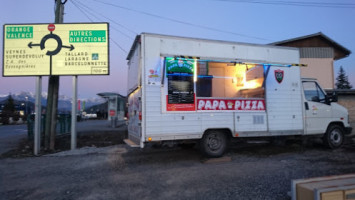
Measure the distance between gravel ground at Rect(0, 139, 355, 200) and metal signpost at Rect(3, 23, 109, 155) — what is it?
2466 millimetres

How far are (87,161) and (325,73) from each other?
18869 mm

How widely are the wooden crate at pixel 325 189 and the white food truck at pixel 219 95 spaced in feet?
10.6

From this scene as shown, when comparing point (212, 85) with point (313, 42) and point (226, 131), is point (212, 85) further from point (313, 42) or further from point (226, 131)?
point (313, 42)

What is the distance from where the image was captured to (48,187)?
4.93m

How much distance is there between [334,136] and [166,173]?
6.22 m

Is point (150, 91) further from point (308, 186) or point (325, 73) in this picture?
point (325, 73)

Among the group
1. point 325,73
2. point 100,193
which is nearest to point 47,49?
point 100,193

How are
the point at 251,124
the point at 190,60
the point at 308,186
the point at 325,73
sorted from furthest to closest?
the point at 325,73, the point at 251,124, the point at 190,60, the point at 308,186

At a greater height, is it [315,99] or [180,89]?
[180,89]

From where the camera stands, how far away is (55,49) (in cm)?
908

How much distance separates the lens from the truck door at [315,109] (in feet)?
25.5

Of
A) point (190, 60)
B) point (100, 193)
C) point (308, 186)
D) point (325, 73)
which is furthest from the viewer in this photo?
point (325, 73)

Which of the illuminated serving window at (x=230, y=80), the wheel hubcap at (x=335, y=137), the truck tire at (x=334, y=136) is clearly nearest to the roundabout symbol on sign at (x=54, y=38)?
the illuminated serving window at (x=230, y=80)

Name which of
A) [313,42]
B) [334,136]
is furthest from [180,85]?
[313,42]
